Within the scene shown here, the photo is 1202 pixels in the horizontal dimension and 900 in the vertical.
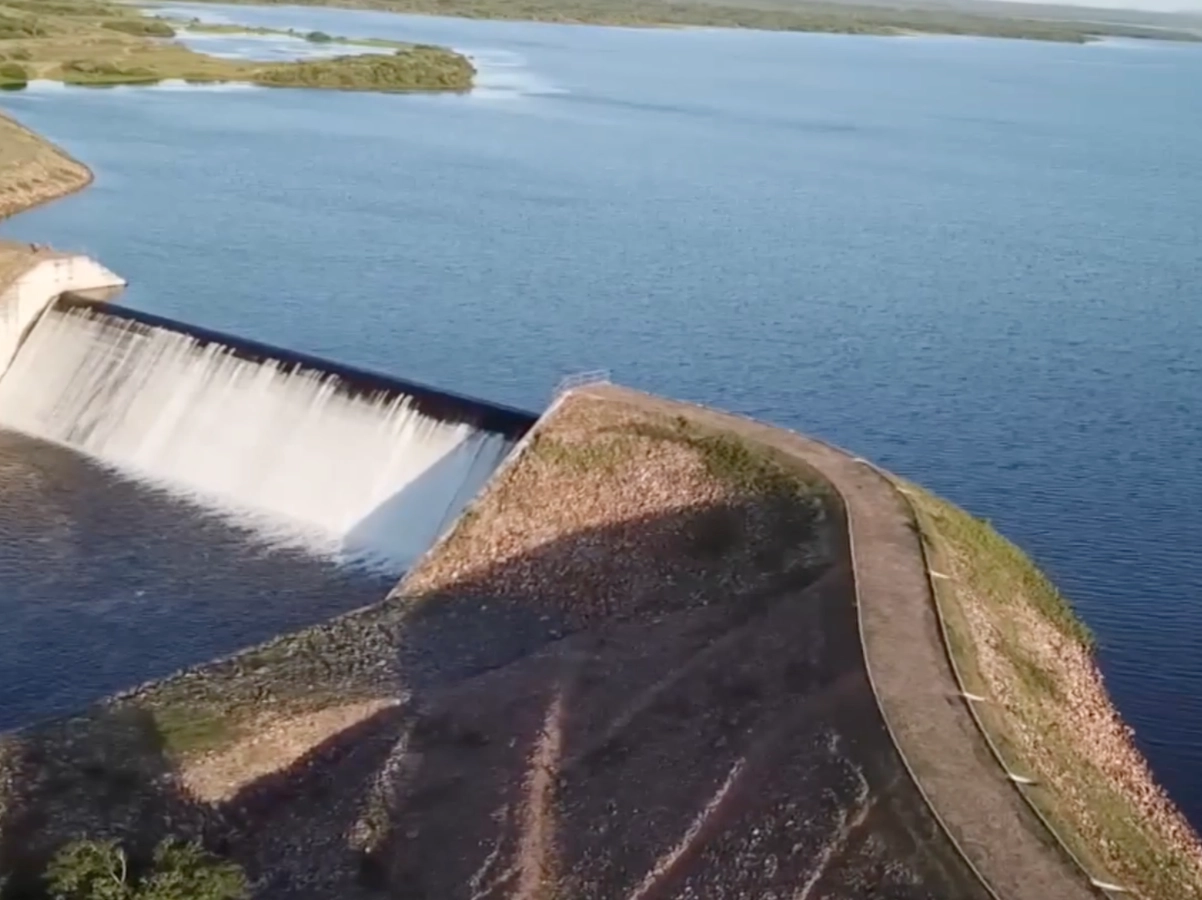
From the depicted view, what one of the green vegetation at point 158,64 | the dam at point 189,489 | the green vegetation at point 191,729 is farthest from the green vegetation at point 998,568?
the green vegetation at point 158,64

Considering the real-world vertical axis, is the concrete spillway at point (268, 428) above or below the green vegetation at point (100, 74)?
above

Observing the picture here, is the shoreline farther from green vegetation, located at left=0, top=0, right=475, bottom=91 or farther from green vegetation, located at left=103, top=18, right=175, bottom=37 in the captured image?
green vegetation, located at left=103, top=18, right=175, bottom=37

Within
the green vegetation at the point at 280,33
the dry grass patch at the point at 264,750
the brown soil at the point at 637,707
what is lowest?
the green vegetation at the point at 280,33

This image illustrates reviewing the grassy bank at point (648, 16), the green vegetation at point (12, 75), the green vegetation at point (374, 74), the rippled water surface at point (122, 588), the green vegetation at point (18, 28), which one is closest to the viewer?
the rippled water surface at point (122, 588)

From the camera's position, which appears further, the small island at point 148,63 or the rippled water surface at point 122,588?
the small island at point 148,63

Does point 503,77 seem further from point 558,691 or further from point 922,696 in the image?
point 922,696

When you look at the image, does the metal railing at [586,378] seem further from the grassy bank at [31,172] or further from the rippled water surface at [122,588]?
the grassy bank at [31,172]

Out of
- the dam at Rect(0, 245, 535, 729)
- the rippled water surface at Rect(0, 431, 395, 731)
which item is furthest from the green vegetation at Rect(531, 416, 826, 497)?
the rippled water surface at Rect(0, 431, 395, 731)
